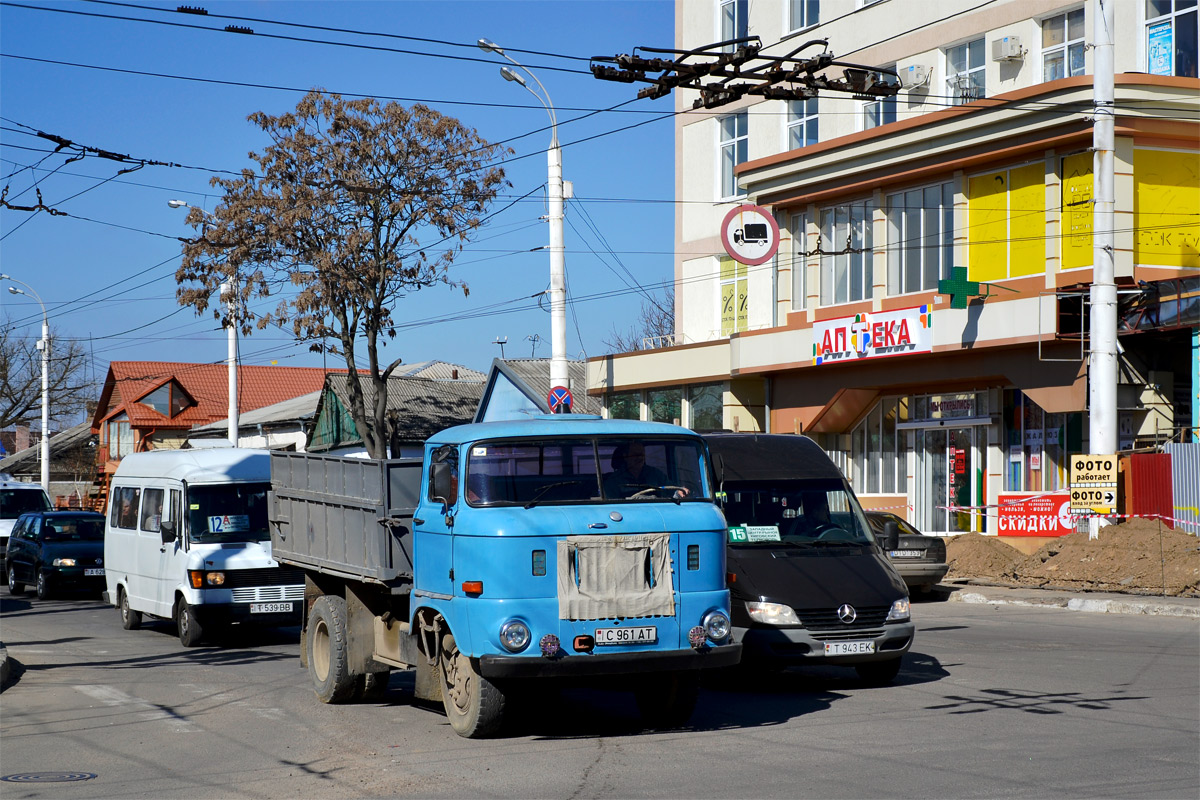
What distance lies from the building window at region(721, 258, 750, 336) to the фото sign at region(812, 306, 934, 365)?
16.4ft

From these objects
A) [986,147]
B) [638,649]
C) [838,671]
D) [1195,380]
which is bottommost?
[838,671]

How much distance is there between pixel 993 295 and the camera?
26969mm

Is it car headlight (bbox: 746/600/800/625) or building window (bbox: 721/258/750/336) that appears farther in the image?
building window (bbox: 721/258/750/336)

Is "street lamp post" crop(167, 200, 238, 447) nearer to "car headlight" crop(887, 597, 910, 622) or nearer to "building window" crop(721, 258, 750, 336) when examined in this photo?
"building window" crop(721, 258, 750, 336)

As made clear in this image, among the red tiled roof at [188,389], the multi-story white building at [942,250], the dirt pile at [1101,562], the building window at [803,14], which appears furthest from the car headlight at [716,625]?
the red tiled roof at [188,389]

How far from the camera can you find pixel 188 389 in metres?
75.2

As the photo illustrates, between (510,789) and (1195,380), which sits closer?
(510,789)

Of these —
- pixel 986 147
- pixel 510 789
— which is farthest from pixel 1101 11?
pixel 510 789

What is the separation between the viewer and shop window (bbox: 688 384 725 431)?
34.6 m

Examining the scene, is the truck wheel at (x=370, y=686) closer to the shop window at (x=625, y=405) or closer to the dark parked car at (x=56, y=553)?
the dark parked car at (x=56, y=553)

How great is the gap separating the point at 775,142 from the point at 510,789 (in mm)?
29382

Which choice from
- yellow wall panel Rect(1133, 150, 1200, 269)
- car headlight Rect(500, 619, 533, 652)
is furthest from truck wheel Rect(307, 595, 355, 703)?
yellow wall panel Rect(1133, 150, 1200, 269)

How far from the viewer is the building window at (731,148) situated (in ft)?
120

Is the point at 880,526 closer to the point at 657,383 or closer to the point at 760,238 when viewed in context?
the point at 760,238
